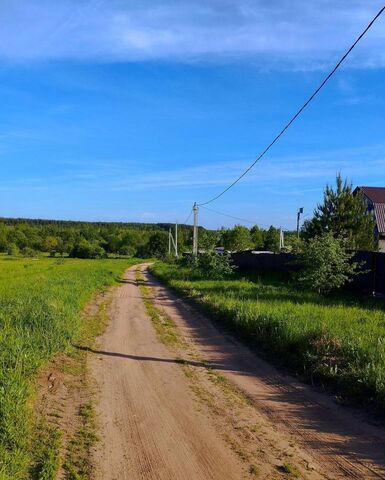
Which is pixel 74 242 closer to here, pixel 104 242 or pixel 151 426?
pixel 104 242

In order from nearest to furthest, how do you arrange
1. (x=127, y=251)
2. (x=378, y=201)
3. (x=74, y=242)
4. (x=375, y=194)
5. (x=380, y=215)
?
(x=380, y=215)
(x=378, y=201)
(x=375, y=194)
(x=74, y=242)
(x=127, y=251)

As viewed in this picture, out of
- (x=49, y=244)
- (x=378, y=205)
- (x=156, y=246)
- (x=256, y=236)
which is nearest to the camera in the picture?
(x=378, y=205)

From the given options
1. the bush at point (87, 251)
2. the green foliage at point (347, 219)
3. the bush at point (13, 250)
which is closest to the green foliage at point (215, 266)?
the green foliage at point (347, 219)

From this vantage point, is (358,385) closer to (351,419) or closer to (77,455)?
(351,419)

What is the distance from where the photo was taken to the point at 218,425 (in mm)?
5758

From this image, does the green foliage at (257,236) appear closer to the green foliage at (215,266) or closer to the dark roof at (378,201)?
the dark roof at (378,201)

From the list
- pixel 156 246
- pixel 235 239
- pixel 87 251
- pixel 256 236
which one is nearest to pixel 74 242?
pixel 87 251

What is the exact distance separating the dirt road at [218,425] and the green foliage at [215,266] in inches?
825

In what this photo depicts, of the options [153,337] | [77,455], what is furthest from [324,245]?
[77,455]

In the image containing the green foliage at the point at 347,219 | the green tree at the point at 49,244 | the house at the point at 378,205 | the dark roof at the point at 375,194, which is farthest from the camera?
the green tree at the point at 49,244

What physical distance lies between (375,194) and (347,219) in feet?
55.1

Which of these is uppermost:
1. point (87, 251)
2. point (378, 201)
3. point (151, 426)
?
point (378, 201)

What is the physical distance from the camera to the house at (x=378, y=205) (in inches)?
1588

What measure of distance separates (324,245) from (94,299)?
10.4 metres
